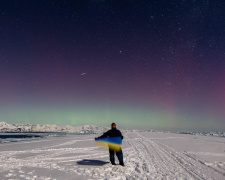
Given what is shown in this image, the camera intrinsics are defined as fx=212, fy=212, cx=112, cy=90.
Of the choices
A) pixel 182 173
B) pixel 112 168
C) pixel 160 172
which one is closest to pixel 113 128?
pixel 112 168

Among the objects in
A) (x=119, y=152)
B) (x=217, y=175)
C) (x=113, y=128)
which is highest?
(x=113, y=128)

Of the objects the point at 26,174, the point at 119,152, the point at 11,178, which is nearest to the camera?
the point at 11,178

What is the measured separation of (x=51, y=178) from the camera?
26.1ft

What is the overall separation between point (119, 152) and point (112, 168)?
954 millimetres

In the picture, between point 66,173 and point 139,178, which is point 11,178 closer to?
point 66,173

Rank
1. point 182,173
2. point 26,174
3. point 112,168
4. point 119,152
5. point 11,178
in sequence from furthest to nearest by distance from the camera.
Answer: point 119,152
point 112,168
point 182,173
point 26,174
point 11,178

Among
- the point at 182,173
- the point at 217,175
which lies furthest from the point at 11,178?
the point at 217,175

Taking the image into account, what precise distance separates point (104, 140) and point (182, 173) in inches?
159

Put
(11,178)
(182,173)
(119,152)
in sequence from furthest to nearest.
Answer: (119,152) → (182,173) → (11,178)

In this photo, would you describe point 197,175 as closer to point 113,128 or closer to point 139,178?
point 139,178

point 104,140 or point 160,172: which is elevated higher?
point 104,140

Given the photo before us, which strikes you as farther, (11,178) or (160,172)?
(160,172)

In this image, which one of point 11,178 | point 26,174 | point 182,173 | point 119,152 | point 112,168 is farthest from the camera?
point 119,152

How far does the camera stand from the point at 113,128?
35.4 ft
